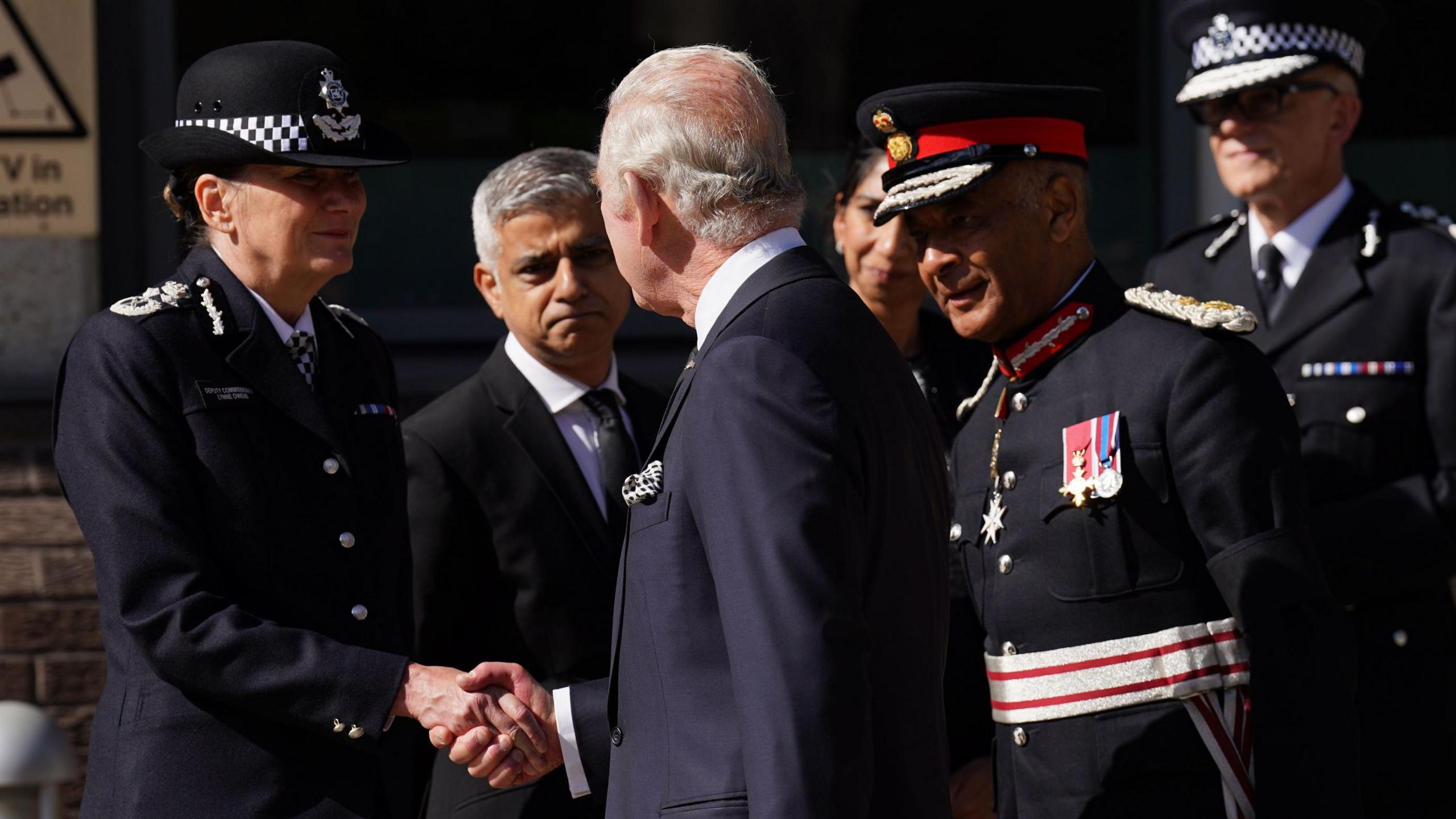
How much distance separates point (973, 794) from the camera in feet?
11.3

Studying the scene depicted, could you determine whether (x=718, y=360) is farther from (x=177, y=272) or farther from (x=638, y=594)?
(x=177, y=272)

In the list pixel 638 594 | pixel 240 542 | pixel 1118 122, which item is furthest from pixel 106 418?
pixel 1118 122

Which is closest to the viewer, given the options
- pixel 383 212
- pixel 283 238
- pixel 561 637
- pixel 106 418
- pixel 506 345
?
pixel 106 418

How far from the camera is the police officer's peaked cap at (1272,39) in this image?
394 centimetres

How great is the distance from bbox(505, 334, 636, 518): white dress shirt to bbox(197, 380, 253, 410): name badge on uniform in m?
0.89

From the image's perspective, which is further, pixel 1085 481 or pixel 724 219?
pixel 1085 481

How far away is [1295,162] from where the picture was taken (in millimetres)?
3945

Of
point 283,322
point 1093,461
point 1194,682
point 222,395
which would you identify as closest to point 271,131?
point 283,322

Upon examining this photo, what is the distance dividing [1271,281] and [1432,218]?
390 millimetres

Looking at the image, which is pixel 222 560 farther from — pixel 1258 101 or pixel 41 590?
pixel 1258 101

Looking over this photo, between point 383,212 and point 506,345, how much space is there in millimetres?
1905

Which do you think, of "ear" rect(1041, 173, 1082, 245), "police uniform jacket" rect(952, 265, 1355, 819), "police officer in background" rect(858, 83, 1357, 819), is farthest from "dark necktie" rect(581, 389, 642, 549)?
"ear" rect(1041, 173, 1082, 245)

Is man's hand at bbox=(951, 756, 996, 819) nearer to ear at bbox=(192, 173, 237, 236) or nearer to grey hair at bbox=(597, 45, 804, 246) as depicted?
grey hair at bbox=(597, 45, 804, 246)

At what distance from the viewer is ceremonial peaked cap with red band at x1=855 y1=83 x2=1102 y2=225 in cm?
294
